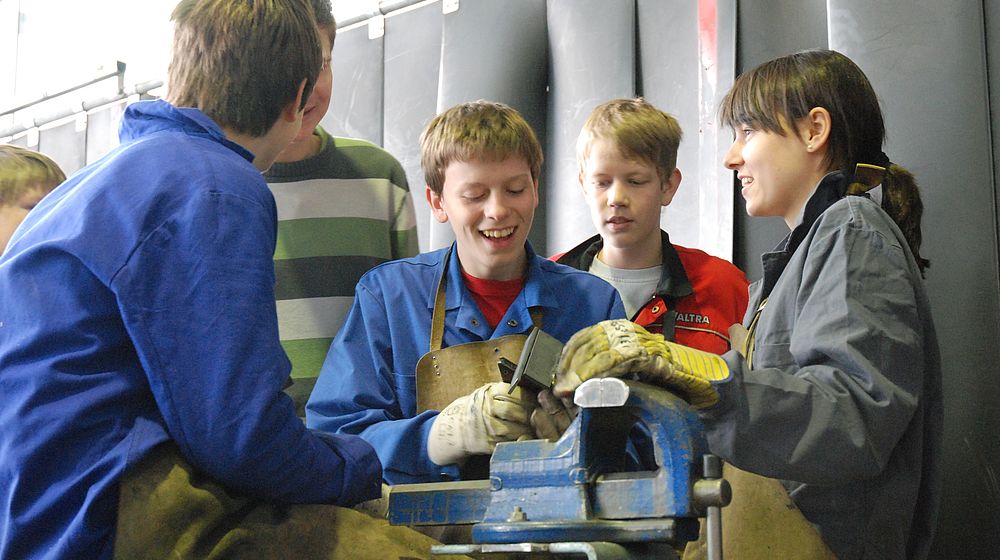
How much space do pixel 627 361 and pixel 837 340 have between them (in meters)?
0.45

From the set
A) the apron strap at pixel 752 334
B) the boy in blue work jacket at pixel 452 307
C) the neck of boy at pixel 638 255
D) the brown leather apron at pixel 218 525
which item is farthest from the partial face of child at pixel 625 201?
the brown leather apron at pixel 218 525

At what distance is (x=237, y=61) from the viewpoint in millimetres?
1460

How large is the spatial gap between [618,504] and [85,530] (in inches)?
25.3

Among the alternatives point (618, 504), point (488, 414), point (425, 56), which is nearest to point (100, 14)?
point (425, 56)

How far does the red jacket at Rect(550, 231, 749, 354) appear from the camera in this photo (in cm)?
244

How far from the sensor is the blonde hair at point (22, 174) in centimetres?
287

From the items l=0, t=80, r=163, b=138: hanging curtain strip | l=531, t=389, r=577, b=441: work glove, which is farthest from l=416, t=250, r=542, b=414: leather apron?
l=0, t=80, r=163, b=138: hanging curtain strip

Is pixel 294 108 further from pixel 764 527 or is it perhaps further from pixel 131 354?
pixel 764 527

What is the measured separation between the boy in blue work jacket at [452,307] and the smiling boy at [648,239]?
1.21 feet

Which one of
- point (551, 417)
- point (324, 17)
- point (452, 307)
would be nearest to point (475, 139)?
point (452, 307)

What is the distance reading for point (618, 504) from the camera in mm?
1291

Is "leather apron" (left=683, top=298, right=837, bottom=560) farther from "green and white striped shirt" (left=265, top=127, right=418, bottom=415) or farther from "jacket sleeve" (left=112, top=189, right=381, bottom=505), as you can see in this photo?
"green and white striped shirt" (left=265, top=127, right=418, bottom=415)

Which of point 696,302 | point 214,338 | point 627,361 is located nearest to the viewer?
point 214,338

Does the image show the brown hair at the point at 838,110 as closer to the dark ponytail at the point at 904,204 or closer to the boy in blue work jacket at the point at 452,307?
the dark ponytail at the point at 904,204
